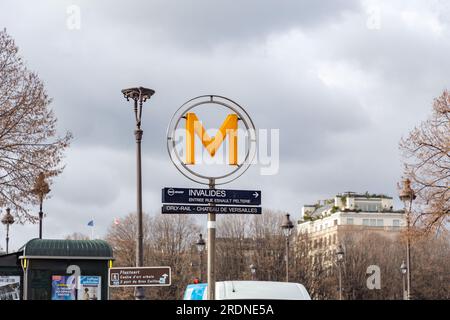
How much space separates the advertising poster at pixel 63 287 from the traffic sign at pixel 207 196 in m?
17.3

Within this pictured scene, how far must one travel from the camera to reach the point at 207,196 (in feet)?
36.4

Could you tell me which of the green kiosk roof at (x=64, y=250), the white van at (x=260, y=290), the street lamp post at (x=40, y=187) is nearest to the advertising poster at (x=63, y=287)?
the green kiosk roof at (x=64, y=250)

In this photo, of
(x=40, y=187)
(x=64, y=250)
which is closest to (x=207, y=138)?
(x=64, y=250)

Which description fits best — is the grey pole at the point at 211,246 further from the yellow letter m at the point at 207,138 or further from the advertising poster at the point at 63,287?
the advertising poster at the point at 63,287

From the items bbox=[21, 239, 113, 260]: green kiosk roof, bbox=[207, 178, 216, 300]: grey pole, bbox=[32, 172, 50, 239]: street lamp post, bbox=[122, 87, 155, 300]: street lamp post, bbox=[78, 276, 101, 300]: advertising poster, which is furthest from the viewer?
bbox=[32, 172, 50, 239]: street lamp post

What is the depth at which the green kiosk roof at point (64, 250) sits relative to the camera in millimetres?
27750

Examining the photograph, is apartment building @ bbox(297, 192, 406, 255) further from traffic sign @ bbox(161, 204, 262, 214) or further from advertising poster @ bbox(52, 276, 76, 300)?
traffic sign @ bbox(161, 204, 262, 214)

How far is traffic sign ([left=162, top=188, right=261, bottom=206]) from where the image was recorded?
36.2 feet

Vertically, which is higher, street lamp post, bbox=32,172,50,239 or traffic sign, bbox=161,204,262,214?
street lamp post, bbox=32,172,50,239

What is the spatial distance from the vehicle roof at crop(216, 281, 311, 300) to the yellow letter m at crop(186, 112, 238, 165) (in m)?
3.95

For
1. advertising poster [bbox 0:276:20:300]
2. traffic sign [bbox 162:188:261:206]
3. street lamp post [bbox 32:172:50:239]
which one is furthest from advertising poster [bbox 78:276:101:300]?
traffic sign [bbox 162:188:261:206]
